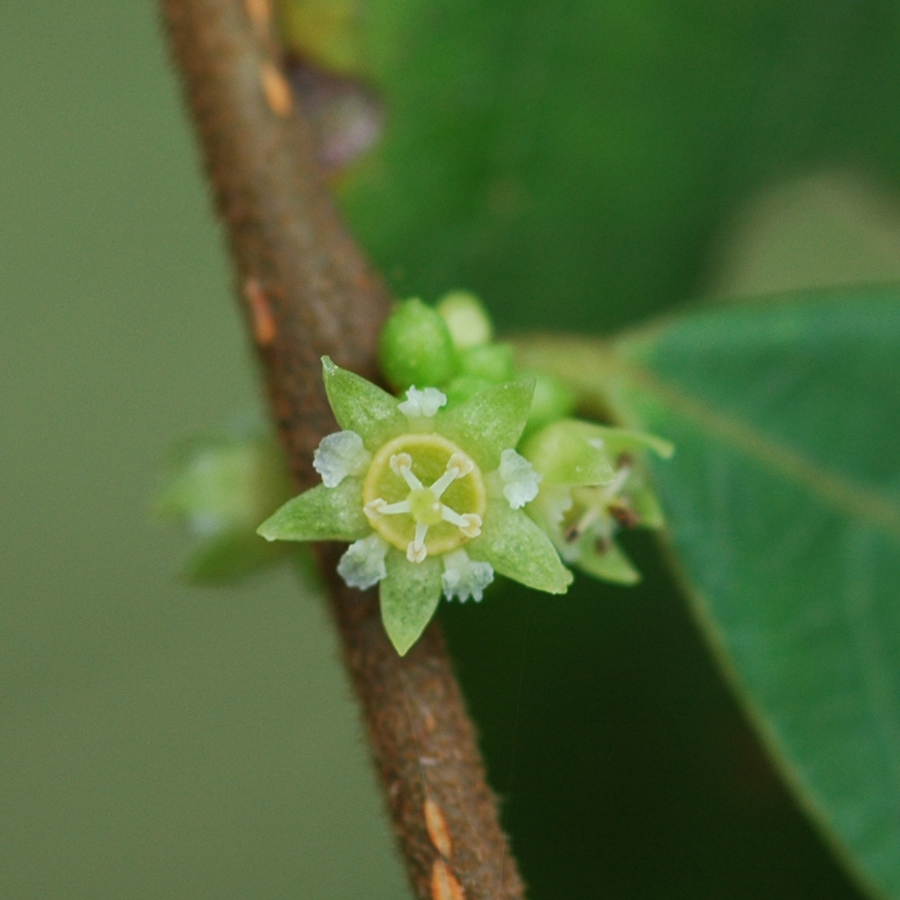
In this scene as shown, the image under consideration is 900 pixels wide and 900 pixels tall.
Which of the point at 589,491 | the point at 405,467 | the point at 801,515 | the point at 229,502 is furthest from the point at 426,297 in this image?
the point at 405,467

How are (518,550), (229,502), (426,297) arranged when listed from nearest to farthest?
(518,550) → (229,502) → (426,297)

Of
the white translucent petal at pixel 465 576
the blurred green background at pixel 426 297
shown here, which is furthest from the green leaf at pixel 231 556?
the white translucent petal at pixel 465 576

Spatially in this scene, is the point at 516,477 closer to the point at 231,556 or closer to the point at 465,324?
the point at 465,324

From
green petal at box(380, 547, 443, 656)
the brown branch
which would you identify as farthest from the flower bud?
green petal at box(380, 547, 443, 656)

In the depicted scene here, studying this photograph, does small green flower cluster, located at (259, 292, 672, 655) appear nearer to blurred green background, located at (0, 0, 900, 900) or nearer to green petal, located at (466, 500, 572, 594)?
green petal, located at (466, 500, 572, 594)

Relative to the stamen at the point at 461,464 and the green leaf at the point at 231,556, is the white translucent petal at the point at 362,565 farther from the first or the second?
the green leaf at the point at 231,556

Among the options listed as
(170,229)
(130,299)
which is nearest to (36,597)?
(130,299)
